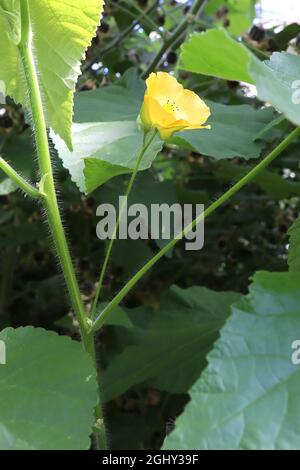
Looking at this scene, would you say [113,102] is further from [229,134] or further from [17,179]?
[17,179]

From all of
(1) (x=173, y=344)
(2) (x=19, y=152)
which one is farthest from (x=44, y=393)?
(2) (x=19, y=152)

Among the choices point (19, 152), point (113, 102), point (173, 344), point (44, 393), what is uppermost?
point (113, 102)

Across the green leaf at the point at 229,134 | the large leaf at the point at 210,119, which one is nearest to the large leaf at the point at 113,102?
the large leaf at the point at 210,119

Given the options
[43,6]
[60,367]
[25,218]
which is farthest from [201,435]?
[25,218]

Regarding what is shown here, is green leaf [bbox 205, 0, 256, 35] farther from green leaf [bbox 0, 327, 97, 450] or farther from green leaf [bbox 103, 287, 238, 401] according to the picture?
green leaf [bbox 0, 327, 97, 450]

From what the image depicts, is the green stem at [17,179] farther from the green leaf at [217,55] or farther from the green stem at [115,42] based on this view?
the green stem at [115,42]
